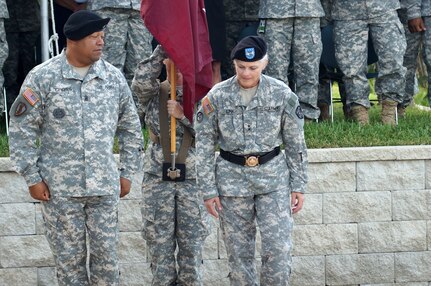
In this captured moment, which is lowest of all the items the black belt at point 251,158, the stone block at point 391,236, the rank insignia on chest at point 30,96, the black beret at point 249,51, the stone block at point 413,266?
the stone block at point 413,266

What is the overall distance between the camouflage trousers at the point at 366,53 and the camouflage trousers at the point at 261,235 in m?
3.76

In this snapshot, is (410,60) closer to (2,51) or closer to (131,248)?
(131,248)

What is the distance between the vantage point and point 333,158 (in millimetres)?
11008

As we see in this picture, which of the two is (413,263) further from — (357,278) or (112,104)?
(112,104)

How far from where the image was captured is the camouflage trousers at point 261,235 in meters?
9.05

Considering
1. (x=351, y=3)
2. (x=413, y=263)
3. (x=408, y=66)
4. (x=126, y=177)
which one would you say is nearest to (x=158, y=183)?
(x=126, y=177)

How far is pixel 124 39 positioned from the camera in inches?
470

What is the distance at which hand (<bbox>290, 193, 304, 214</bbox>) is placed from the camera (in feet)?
30.2

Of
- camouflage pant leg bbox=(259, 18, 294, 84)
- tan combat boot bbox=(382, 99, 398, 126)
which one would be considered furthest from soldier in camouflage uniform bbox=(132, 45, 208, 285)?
tan combat boot bbox=(382, 99, 398, 126)

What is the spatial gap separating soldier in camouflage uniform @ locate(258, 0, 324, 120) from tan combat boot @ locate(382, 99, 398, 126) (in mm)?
715

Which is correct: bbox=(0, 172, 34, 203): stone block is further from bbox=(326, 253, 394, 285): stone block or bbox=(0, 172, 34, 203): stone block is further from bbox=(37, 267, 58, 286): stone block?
bbox=(326, 253, 394, 285): stone block

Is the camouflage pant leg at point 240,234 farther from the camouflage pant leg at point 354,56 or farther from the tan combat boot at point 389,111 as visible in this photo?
the tan combat boot at point 389,111

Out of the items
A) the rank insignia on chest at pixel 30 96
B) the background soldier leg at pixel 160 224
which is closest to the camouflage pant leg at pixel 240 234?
the background soldier leg at pixel 160 224

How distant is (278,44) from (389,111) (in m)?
1.34
